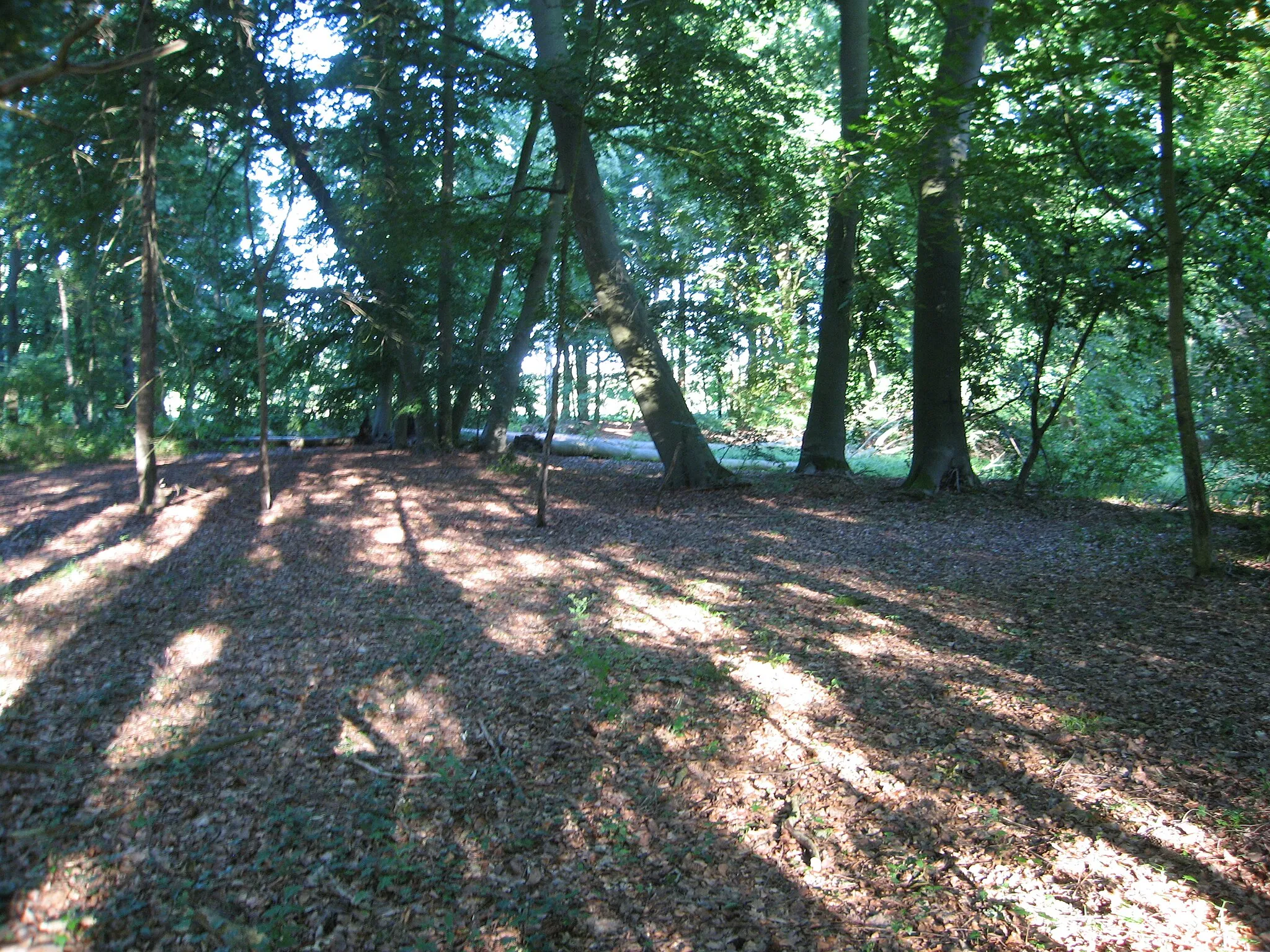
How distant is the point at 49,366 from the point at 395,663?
20.9 m

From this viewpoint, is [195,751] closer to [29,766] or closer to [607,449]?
[29,766]

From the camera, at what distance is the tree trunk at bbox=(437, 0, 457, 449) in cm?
1319

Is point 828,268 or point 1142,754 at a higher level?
point 828,268

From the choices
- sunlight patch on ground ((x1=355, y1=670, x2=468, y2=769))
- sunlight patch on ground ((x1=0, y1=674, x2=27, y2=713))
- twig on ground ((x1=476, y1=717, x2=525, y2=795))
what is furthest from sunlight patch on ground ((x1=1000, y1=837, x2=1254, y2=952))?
sunlight patch on ground ((x1=0, y1=674, x2=27, y2=713))

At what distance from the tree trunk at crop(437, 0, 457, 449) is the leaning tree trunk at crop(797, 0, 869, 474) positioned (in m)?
5.36

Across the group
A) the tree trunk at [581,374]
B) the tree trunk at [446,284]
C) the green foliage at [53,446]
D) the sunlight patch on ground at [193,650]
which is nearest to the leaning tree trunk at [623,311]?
the tree trunk at [446,284]

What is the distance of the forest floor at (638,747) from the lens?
3.53 meters

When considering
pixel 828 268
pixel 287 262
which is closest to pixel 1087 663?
pixel 828 268

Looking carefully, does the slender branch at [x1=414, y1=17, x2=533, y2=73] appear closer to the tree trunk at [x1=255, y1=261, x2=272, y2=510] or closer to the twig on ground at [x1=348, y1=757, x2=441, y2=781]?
the tree trunk at [x1=255, y1=261, x2=272, y2=510]

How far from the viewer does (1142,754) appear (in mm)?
4379

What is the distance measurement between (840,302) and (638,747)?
29.6 feet

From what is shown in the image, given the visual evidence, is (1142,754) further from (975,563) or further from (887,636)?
(975,563)

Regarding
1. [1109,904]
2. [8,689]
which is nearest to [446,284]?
[8,689]

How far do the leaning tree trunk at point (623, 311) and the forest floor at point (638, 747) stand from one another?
3.24m
